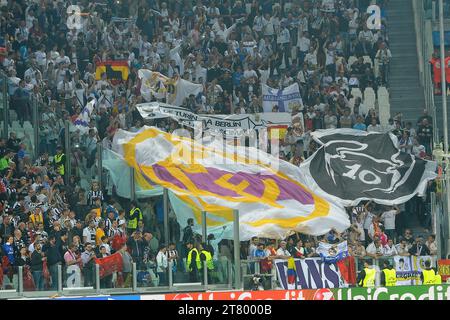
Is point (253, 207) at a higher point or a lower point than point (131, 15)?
lower

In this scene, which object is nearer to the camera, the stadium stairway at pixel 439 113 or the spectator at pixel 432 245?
the spectator at pixel 432 245

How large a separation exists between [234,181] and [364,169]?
3.56 m

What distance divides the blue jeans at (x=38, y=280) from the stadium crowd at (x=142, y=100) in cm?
3

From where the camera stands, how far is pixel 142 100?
96.6ft

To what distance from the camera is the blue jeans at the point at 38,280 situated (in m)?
19.3

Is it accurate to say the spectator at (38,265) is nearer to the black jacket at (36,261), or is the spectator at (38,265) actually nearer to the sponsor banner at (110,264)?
the black jacket at (36,261)

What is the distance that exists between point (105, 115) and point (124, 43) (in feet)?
15.2

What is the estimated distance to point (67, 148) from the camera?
2344 centimetres

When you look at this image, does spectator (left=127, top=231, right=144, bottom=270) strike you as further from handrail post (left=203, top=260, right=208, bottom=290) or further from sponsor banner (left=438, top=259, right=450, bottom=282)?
sponsor banner (left=438, top=259, right=450, bottom=282)

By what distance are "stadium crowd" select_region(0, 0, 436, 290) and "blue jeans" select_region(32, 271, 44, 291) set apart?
0.09 ft

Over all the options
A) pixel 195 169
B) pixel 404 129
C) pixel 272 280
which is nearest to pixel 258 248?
Answer: pixel 272 280

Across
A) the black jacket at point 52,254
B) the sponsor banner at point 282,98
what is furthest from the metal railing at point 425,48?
the black jacket at point 52,254

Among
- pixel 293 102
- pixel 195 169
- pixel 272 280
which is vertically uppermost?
pixel 293 102
